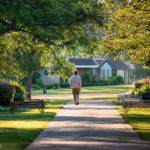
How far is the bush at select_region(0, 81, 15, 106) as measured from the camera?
23422 millimetres

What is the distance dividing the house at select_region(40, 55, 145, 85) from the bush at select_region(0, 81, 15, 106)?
37.0 meters

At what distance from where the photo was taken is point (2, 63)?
2508 centimetres

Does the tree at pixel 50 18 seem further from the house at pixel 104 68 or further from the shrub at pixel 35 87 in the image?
the house at pixel 104 68

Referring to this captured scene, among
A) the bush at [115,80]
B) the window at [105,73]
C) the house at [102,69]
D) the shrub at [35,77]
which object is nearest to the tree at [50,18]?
the shrub at [35,77]

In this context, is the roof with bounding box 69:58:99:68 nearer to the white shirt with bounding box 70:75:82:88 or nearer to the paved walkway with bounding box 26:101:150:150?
the white shirt with bounding box 70:75:82:88

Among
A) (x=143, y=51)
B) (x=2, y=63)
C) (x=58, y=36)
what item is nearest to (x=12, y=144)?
(x=58, y=36)

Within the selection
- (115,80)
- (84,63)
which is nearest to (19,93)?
(84,63)

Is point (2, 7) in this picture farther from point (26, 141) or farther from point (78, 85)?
point (78, 85)

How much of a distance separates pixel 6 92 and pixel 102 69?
47069 millimetres

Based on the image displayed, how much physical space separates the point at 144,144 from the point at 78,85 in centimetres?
1310

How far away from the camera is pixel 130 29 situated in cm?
2228

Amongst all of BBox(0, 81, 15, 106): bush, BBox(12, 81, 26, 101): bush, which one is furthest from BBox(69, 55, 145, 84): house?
BBox(0, 81, 15, 106): bush

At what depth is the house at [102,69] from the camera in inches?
2512

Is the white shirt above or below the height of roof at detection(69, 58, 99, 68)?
below
